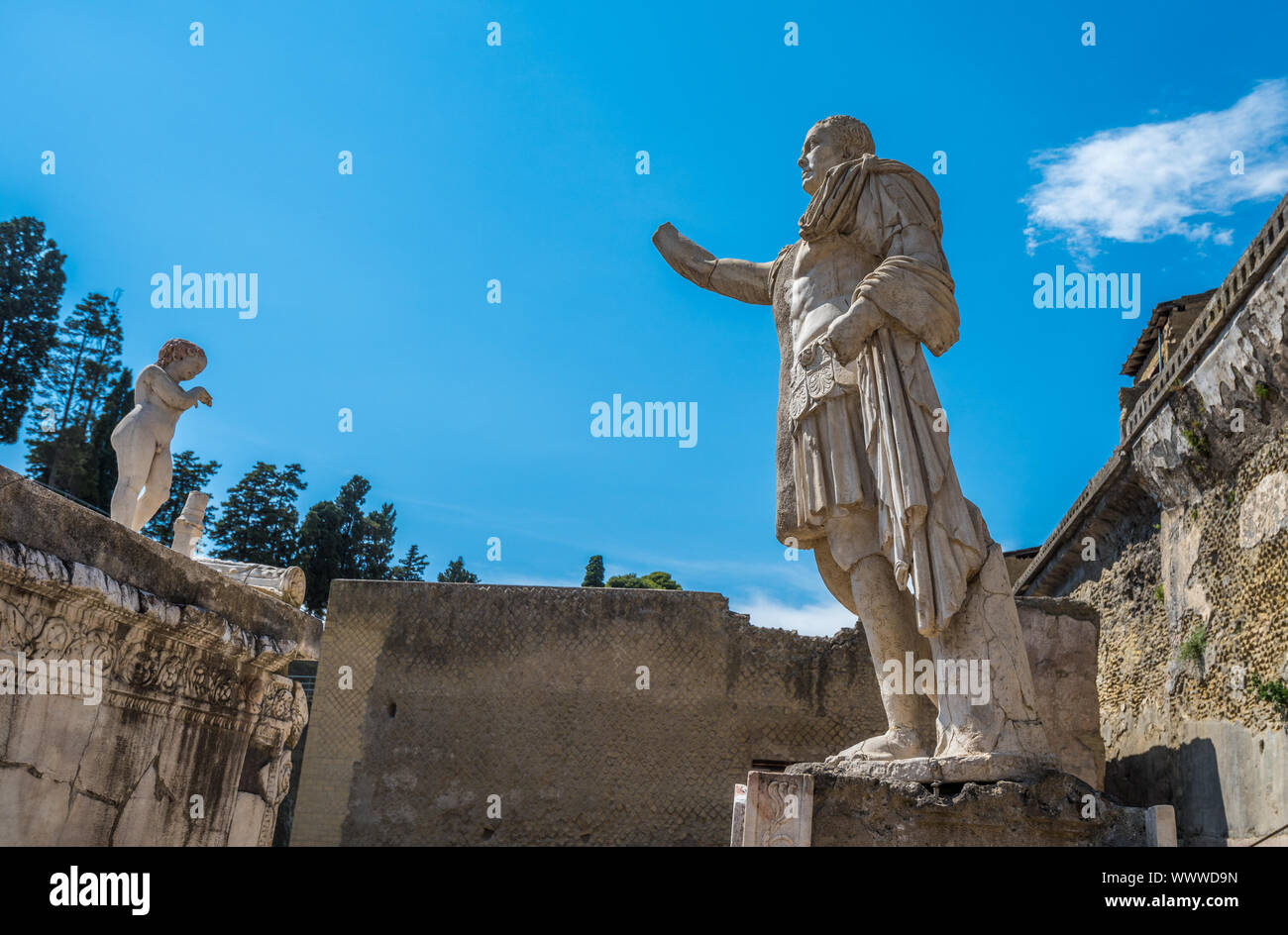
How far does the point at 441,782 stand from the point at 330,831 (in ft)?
4.60

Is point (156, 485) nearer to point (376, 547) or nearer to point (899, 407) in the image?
point (899, 407)

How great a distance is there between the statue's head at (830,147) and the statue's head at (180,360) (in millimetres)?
2973

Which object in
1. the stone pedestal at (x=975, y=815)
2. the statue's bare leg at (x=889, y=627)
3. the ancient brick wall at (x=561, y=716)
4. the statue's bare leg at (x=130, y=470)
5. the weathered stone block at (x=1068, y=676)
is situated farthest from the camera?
the ancient brick wall at (x=561, y=716)

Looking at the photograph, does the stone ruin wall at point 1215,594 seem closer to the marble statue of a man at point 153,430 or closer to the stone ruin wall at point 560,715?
the stone ruin wall at point 560,715

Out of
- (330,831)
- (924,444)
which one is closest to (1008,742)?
(924,444)

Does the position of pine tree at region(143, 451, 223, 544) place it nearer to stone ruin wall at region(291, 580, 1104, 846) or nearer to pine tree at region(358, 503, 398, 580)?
pine tree at region(358, 503, 398, 580)

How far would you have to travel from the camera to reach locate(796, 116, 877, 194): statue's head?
436 centimetres

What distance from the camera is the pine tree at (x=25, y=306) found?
2456cm

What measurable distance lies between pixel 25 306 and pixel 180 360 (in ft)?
79.6

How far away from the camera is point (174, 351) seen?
4965 millimetres

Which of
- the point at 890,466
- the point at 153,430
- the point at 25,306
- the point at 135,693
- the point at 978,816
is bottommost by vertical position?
the point at 978,816

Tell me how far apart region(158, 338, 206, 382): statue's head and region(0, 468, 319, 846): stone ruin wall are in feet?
5.47

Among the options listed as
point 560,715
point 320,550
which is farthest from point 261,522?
point 560,715

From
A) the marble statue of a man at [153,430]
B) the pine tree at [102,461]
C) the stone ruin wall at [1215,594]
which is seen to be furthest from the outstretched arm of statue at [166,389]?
the pine tree at [102,461]
